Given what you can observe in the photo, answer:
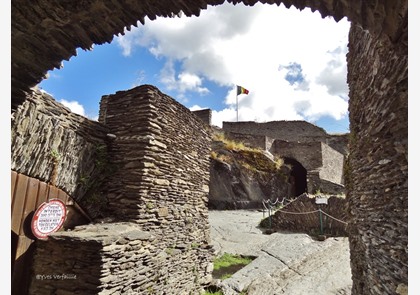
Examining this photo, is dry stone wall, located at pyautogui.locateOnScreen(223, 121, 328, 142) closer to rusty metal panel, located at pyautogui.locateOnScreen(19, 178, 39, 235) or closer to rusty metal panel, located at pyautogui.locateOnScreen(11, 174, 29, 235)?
rusty metal panel, located at pyautogui.locateOnScreen(19, 178, 39, 235)

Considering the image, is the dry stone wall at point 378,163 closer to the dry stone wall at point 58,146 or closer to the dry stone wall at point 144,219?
the dry stone wall at point 144,219

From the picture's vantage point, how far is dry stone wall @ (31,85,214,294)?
474 centimetres

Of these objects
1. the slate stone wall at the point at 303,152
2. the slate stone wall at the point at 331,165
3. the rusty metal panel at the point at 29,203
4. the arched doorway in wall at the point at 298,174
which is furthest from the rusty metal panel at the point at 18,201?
the arched doorway in wall at the point at 298,174

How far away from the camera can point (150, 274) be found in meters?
5.89

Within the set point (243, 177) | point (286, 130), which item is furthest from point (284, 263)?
point (286, 130)

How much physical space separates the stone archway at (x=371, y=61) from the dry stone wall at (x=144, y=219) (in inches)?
112

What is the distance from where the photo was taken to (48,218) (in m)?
5.00

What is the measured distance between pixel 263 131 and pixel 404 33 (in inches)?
1116

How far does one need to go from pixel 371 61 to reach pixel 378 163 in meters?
1.38

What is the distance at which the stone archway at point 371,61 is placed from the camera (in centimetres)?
219

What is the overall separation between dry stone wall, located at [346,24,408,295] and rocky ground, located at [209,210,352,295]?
10.3ft

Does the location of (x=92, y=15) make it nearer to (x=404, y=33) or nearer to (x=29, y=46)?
(x=29, y=46)

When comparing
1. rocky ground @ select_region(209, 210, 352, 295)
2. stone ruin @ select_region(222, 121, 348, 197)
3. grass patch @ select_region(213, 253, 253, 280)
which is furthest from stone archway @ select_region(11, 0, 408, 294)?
stone ruin @ select_region(222, 121, 348, 197)

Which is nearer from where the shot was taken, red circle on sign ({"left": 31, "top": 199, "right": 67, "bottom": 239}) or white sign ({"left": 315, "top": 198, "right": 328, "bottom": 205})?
red circle on sign ({"left": 31, "top": 199, "right": 67, "bottom": 239})
